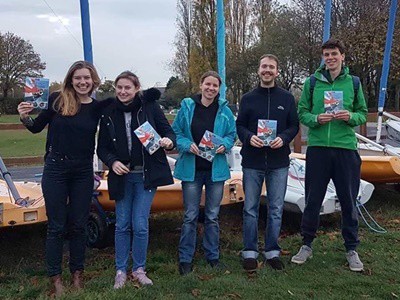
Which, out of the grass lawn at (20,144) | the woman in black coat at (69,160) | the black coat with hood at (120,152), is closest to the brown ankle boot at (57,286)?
the woman in black coat at (69,160)

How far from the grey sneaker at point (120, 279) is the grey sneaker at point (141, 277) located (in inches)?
4.3

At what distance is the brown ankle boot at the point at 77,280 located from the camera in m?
4.47

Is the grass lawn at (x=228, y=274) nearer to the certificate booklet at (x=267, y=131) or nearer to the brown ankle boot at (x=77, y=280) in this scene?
the brown ankle boot at (x=77, y=280)

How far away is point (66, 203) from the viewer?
4.40 m

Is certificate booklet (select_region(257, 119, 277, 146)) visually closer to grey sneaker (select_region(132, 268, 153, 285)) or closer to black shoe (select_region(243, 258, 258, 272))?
black shoe (select_region(243, 258, 258, 272))

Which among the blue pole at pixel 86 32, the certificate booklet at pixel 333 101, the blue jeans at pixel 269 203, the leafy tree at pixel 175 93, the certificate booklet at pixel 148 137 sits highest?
the blue pole at pixel 86 32

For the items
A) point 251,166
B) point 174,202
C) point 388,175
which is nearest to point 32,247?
point 174,202

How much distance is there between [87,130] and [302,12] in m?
30.0

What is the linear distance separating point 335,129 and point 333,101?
0.93 feet

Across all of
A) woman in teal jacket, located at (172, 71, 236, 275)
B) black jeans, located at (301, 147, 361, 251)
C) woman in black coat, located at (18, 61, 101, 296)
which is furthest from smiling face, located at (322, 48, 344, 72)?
woman in black coat, located at (18, 61, 101, 296)

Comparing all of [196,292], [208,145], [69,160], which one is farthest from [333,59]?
[69,160]

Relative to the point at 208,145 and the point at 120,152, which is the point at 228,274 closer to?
the point at 208,145

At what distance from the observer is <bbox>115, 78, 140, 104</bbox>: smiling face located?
4.52 m

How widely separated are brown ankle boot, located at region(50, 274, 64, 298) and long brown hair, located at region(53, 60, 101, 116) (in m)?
1.36
